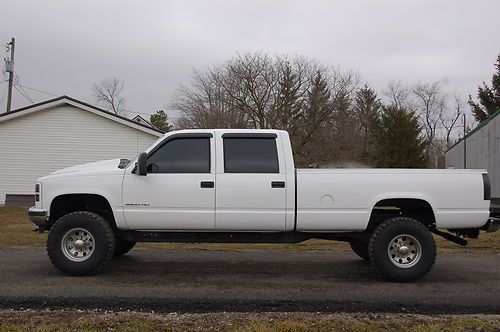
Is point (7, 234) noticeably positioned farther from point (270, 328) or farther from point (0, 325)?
point (270, 328)

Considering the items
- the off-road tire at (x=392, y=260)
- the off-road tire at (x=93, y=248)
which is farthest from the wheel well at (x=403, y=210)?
the off-road tire at (x=93, y=248)

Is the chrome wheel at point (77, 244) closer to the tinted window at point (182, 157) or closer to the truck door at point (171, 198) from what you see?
the truck door at point (171, 198)

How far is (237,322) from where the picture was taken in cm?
511

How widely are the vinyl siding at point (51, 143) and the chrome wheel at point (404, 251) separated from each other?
54.9 ft

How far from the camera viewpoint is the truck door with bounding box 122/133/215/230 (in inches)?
280

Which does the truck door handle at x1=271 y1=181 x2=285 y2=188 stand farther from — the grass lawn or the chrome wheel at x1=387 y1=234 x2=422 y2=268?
the grass lawn

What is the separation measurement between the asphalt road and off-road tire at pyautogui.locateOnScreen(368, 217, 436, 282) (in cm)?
15

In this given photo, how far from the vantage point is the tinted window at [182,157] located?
23.7ft

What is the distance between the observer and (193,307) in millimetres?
5730

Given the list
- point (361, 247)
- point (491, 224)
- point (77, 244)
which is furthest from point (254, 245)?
point (491, 224)

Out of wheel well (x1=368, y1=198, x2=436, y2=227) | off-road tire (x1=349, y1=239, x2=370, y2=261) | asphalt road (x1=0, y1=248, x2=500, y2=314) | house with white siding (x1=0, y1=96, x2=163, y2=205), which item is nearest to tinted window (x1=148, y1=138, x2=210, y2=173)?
asphalt road (x1=0, y1=248, x2=500, y2=314)

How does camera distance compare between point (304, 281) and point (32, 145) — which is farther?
point (32, 145)

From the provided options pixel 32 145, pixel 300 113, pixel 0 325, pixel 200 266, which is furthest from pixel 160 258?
pixel 300 113

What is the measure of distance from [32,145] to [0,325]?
61.9 feet
